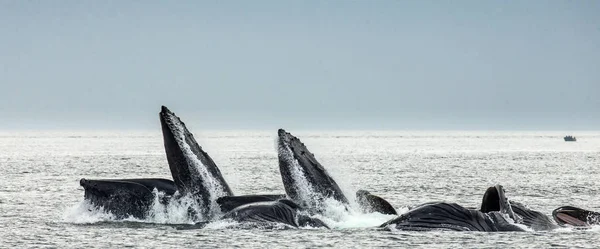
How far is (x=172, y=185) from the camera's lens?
2772cm

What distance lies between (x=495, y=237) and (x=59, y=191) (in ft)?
77.0

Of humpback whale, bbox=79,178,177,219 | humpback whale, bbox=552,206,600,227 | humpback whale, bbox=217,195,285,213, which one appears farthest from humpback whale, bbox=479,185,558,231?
humpback whale, bbox=79,178,177,219

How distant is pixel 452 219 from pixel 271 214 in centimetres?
445

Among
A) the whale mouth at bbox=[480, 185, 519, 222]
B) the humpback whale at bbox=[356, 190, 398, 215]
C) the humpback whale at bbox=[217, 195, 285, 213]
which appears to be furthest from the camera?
the humpback whale at bbox=[356, 190, 398, 215]

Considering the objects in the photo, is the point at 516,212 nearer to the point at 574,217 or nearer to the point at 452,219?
the point at 574,217

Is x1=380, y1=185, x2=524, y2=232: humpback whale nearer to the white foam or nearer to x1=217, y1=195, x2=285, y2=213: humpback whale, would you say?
x1=217, y1=195, x2=285, y2=213: humpback whale

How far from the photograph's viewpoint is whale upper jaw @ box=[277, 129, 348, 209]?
27188mm

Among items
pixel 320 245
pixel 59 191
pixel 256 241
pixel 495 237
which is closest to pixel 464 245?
pixel 495 237

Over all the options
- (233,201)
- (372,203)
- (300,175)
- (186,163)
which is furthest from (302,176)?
(186,163)

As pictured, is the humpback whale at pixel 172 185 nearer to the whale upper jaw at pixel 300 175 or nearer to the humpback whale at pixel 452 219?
the whale upper jaw at pixel 300 175

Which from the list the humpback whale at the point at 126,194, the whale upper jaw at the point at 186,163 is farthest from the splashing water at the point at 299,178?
the humpback whale at the point at 126,194

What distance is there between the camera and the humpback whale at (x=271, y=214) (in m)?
26.0

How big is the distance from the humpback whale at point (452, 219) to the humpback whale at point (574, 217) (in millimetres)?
2704

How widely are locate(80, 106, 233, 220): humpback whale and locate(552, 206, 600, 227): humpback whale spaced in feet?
29.2
